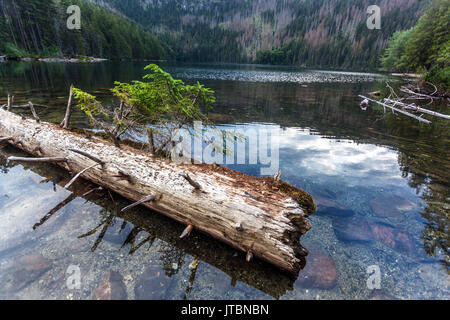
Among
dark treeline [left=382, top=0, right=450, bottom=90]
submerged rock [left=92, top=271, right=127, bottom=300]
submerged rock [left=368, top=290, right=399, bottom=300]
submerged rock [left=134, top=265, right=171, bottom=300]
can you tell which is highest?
dark treeline [left=382, top=0, right=450, bottom=90]

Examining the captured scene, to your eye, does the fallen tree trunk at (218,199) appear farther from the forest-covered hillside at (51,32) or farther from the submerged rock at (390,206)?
the forest-covered hillside at (51,32)

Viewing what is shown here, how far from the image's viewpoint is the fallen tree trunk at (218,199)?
11.6ft

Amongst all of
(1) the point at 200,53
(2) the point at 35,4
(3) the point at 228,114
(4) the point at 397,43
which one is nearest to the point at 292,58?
(1) the point at 200,53

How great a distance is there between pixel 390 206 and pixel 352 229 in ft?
5.47

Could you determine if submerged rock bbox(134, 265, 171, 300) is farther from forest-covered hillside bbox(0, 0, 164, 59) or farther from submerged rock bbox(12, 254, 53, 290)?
forest-covered hillside bbox(0, 0, 164, 59)

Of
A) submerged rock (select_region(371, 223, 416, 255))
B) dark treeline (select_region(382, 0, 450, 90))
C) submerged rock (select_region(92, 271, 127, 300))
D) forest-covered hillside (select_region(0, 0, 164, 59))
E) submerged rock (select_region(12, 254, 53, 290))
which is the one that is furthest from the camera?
forest-covered hillside (select_region(0, 0, 164, 59))

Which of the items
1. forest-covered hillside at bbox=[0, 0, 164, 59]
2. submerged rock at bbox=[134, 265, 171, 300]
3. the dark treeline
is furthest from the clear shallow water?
forest-covered hillside at bbox=[0, 0, 164, 59]

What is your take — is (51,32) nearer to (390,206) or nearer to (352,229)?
(352,229)

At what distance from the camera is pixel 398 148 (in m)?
9.30

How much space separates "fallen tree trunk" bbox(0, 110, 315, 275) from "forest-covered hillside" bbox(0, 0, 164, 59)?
7744cm

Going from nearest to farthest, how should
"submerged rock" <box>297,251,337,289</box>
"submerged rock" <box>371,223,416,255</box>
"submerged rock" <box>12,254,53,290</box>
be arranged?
"submerged rock" <box>12,254,53,290</box>
"submerged rock" <box>297,251,337,289</box>
"submerged rock" <box>371,223,416,255</box>

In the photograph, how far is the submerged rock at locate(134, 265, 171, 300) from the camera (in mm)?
3268

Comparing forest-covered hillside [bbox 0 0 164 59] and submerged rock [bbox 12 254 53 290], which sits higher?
forest-covered hillside [bbox 0 0 164 59]

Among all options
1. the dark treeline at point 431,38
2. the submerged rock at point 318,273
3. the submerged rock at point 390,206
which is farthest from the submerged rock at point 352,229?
the dark treeline at point 431,38
